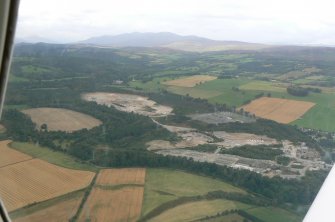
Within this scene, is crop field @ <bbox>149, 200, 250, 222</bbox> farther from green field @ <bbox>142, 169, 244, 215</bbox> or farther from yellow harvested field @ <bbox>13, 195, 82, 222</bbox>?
yellow harvested field @ <bbox>13, 195, 82, 222</bbox>

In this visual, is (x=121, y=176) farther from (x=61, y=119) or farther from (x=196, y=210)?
(x=61, y=119)

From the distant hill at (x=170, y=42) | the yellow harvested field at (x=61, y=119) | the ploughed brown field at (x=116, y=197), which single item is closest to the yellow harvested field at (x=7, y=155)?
the ploughed brown field at (x=116, y=197)

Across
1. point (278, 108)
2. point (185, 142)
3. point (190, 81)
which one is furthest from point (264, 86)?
point (185, 142)

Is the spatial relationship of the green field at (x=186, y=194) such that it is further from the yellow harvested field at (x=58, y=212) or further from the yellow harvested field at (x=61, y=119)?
the yellow harvested field at (x=61, y=119)

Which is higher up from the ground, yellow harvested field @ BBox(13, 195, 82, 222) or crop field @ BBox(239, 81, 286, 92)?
crop field @ BBox(239, 81, 286, 92)

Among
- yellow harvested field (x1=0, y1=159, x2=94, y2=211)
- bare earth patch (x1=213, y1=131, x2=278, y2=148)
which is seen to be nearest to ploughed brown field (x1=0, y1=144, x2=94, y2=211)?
yellow harvested field (x1=0, y1=159, x2=94, y2=211)

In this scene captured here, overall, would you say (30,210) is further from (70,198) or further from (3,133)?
(70,198)

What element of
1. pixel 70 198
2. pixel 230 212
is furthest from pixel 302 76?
pixel 70 198

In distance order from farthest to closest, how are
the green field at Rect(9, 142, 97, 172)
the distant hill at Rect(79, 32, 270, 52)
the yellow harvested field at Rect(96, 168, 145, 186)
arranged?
the distant hill at Rect(79, 32, 270, 52)
the yellow harvested field at Rect(96, 168, 145, 186)
the green field at Rect(9, 142, 97, 172)
